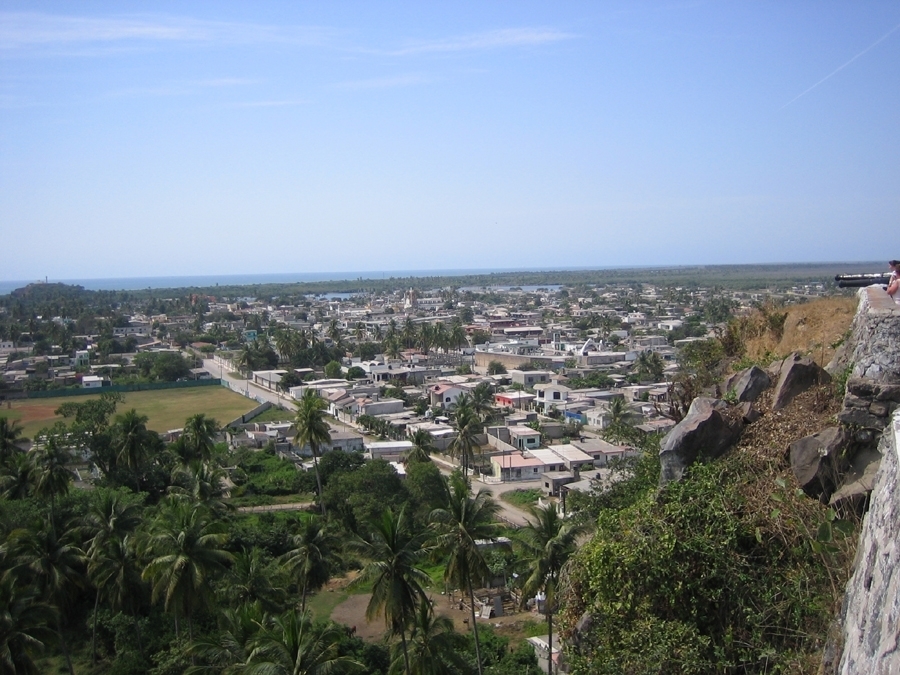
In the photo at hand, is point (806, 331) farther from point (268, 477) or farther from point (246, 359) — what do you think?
point (246, 359)

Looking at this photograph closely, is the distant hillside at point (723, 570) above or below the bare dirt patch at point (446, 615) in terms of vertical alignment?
above

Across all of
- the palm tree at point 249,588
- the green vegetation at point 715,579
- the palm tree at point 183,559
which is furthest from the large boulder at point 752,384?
the palm tree at point 249,588

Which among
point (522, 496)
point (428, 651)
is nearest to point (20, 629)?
point (428, 651)

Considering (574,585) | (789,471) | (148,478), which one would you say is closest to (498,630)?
(574,585)

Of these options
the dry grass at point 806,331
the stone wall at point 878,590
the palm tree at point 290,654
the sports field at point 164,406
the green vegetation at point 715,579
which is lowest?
the sports field at point 164,406

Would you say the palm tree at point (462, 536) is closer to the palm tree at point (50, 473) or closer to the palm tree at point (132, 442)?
the palm tree at point (50, 473)
